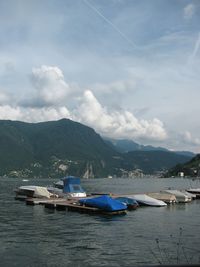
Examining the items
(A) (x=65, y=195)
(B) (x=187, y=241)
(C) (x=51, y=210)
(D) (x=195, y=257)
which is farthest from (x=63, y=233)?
(A) (x=65, y=195)

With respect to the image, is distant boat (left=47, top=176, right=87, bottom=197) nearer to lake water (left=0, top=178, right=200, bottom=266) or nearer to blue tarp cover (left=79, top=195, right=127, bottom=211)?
blue tarp cover (left=79, top=195, right=127, bottom=211)

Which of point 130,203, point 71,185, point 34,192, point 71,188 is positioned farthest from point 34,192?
point 130,203

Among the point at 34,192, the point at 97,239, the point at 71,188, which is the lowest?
the point at 97,239

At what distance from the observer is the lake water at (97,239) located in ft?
107

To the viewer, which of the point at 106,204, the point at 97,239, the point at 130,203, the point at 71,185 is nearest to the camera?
the point at 97,239

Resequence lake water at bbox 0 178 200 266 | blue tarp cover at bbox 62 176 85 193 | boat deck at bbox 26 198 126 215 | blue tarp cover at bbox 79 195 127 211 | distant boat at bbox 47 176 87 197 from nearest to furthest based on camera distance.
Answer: lake water at bbox 0 178 200 266 → blue tarp cover at bbox 79 195 127 211 → boat deck at bbox 26 198 126 215 → distant boat at bbox 47 176 87 197 → blue tarp cover at bbox 62 176 85 193

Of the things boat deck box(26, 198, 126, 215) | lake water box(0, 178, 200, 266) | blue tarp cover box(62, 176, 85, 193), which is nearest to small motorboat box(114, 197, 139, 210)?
boat deck box(26, 198, 126, 215)

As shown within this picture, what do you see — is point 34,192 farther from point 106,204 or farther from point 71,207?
point 106,204

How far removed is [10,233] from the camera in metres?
44.1

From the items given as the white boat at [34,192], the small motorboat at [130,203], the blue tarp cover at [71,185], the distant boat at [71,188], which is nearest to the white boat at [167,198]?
the small motorboat at [130,203]

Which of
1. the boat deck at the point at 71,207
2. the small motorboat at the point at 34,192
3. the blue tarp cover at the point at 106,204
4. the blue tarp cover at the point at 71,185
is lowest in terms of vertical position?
the boat deck at the point at 71,207

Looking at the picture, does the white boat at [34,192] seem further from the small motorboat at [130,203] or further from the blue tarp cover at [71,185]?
the small motorboat at [130,203]

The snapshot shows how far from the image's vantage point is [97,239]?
40906mm

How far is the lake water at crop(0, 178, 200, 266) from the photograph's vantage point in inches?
1281
